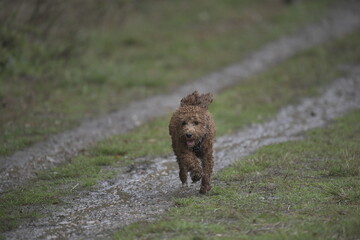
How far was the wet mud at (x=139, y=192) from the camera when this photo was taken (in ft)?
21.7

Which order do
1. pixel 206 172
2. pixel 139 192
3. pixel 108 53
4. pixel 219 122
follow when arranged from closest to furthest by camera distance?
pixel 206 172
pixel 139 192
pixel 219 122
pixel 108 53

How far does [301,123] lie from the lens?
12961mm

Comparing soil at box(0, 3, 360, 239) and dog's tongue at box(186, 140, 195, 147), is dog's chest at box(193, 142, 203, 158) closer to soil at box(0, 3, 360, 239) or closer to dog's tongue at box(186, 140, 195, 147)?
dog's tongue at box(186, 140, 195, 147)

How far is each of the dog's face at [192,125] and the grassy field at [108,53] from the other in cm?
443

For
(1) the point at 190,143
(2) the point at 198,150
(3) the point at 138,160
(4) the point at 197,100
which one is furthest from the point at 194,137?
(3) the point at 138,160

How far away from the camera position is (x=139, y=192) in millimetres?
8180

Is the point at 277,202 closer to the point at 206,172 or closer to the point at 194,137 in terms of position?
the point at 206,172

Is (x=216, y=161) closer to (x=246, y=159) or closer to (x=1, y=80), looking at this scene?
(x=246, y=159)

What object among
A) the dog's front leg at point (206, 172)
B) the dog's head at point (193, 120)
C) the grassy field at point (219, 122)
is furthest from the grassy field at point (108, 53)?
the dog's front leg at point (206, 172)

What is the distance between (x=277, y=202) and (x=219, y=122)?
6206mm

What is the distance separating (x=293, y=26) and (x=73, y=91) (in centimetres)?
1361

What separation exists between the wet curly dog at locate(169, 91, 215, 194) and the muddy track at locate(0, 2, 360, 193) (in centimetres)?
304

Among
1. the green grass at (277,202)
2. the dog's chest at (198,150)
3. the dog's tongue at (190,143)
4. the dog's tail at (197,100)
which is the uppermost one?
the dog's tail at (197,100)

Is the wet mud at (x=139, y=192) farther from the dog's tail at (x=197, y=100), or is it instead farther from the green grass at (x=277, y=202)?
the dog's tail at (x=197, y=100)
